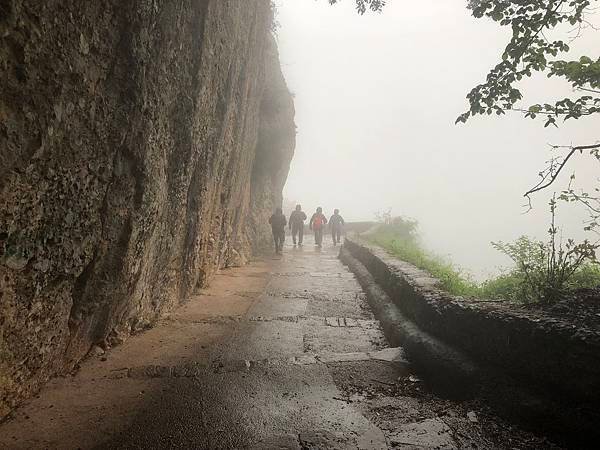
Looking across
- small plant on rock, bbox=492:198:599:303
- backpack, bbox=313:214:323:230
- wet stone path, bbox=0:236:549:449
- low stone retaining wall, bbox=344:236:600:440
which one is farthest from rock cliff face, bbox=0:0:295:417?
backpack, bbox=313:214:323:230

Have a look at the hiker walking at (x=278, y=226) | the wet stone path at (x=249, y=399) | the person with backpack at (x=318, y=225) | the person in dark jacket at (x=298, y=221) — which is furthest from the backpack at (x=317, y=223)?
the wet stone path at (x=249, y=399)

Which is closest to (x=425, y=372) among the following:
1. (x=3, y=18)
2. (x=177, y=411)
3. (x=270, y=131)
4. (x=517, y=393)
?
(x=517, y=393)

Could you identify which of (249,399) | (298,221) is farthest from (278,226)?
(249,399)

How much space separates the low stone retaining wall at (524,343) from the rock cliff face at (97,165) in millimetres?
3764

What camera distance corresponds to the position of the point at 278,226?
50.0 feet

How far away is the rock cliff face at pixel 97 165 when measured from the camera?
2730 mm

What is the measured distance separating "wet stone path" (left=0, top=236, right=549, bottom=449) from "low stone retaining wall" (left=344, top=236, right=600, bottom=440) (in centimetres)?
44

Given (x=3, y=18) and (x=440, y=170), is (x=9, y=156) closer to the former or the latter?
(x=3, y=18)

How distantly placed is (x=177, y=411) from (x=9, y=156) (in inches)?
93.2

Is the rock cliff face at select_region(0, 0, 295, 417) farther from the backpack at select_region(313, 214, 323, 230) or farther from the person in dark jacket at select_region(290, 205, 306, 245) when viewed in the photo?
the backpack at select_region(313, 214, 323, 230)

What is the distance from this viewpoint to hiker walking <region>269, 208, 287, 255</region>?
15141 mm

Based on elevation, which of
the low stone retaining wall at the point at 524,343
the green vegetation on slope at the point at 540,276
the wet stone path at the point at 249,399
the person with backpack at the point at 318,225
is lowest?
the wet stone path at the point at 249,399

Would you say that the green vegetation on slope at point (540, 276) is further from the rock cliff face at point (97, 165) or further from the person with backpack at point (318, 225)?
the person with backpack at point (318, 225)

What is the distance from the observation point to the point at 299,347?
199 inches
